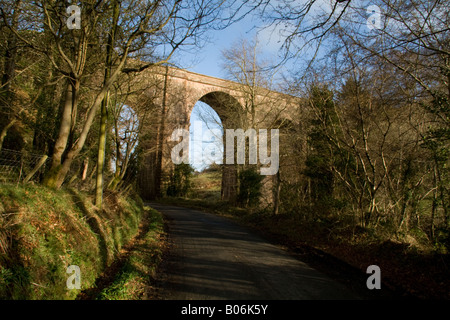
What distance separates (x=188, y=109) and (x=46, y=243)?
22.6 meters

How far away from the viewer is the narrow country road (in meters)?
4.18

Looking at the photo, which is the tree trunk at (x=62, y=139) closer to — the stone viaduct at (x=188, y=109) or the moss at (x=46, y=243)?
the moss at (x=46, y=243)

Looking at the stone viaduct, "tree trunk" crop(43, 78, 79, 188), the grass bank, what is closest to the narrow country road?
the grass bank

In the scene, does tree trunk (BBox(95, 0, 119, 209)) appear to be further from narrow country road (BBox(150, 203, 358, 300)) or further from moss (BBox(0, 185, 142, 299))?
narrow country road (BBox(150, 203, 358, 300))

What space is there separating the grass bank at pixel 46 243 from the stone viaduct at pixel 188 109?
6.59 meters

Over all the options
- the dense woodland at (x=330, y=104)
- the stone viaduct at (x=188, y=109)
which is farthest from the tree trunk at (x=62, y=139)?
the stone viaduct at (x=188, y=109)

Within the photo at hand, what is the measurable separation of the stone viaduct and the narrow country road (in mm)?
6408

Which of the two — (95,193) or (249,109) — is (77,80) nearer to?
(95,193)

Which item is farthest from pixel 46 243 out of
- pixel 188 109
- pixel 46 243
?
pixel 188 109

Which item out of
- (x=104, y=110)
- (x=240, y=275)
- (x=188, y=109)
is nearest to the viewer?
(x=240, y=275)

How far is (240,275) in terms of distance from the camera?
495 cm

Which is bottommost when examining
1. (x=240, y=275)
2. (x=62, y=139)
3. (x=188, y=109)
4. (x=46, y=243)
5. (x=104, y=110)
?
(x=240, y=275)

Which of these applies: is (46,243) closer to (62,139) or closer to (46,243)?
(46,243)

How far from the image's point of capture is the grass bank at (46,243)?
3072 mm
